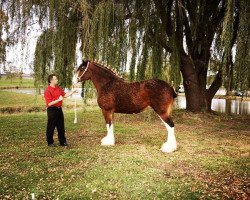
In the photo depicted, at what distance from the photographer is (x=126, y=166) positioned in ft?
21.6

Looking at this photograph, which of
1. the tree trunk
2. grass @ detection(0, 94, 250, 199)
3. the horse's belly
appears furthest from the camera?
the tree trunk

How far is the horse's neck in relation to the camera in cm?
862

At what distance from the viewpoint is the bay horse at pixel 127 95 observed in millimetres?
7953

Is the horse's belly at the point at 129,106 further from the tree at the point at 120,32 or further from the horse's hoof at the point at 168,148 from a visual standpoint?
the tree at the point at 120,32

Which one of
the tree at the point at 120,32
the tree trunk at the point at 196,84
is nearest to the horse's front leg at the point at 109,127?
the tree at the point at 120,32

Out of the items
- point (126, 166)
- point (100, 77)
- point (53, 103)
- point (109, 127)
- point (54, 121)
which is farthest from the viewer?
point (100, 77)

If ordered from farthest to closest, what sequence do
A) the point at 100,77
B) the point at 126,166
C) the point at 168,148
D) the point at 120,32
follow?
the point at 120,32, the point at 100,77, the point at 168,148, the point at 126,166

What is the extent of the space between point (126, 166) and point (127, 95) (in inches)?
88.2

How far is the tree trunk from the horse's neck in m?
6.05

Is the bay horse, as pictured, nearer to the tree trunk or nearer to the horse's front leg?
the horse's front leg

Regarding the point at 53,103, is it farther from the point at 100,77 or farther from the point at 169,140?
the point at 169,140

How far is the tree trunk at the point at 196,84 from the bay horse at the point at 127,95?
6.11 m

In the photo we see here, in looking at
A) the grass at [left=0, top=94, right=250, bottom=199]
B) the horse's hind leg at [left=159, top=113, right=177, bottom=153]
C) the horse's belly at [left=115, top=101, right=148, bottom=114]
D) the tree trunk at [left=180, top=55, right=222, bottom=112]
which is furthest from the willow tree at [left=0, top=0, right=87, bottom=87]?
the tree trunk at [left=180, top=55, right=222, bottom=112]

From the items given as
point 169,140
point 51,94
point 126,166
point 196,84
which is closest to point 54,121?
point 51,94
